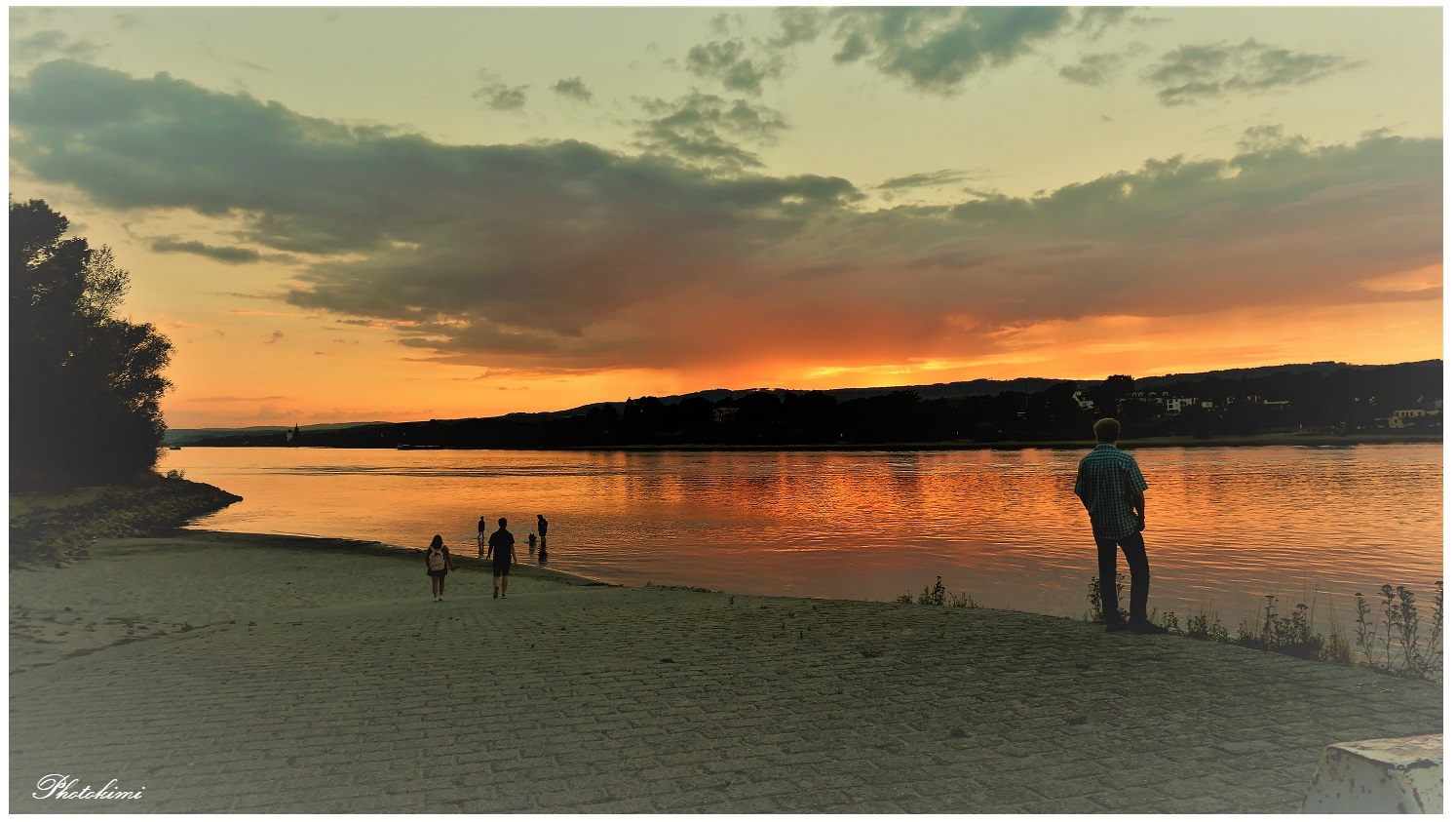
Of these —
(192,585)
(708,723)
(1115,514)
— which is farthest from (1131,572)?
(192,585)

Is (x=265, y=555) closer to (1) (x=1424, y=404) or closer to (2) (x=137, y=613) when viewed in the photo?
(2) (x=137, y=613)

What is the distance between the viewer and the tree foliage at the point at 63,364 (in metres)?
39.3

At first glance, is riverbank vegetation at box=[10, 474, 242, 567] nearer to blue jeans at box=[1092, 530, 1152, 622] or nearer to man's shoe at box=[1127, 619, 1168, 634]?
blue jeans at box=[1092, 530, 1152, 622]

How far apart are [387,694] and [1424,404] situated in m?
160

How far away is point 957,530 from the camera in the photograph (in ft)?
128

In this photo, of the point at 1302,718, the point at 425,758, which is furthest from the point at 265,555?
the point at 1302,718

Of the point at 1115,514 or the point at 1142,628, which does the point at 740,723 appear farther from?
the point at 1142,628

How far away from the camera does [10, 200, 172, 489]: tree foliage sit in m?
39.3

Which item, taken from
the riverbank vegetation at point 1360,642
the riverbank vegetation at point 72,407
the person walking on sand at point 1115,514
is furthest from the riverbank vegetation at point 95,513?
the riverbank vegetation at point 1360,642

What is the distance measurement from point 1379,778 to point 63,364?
2236 inches

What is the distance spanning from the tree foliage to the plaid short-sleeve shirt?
42.2 m

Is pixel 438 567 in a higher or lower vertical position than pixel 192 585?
higher

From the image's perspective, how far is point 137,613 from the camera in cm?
1564

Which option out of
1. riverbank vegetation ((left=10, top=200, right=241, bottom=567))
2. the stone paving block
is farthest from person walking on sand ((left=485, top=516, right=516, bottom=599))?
riverbank vegetation ((left=10, top=200, right=241, bottom=567))
